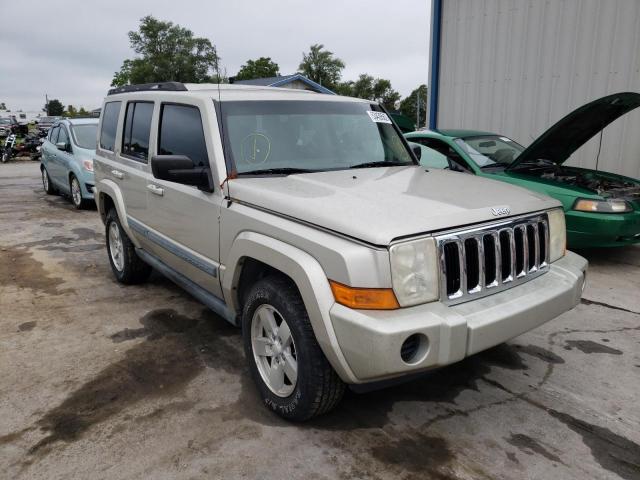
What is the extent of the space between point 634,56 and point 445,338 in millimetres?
7784

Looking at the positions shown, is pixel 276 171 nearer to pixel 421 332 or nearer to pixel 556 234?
pixel 421 332

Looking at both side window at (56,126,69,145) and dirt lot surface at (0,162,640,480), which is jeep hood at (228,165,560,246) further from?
side window at (56,126,69,145)

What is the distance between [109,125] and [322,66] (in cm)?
7178

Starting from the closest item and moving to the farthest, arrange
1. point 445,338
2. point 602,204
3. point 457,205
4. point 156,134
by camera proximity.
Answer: point 445,338, point 457,205, point 156,134, point 602,204

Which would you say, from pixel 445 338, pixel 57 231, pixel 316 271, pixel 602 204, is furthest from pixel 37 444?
pixel 57 231

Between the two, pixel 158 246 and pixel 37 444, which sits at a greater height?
pixel 158 246

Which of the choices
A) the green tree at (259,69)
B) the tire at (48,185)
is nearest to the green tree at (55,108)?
the green tree at (259,69)

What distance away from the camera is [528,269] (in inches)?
116

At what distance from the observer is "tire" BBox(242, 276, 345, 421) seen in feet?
8.57

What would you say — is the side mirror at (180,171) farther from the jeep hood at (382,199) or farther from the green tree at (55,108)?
the green tree at (55,108)

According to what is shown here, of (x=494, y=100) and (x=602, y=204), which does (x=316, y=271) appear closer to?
(x=602, y=204)

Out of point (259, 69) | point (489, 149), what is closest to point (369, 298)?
point (489, 149)

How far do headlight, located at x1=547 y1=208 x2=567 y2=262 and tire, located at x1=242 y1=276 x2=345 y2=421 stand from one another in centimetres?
154

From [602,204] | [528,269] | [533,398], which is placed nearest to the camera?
[528,269]
